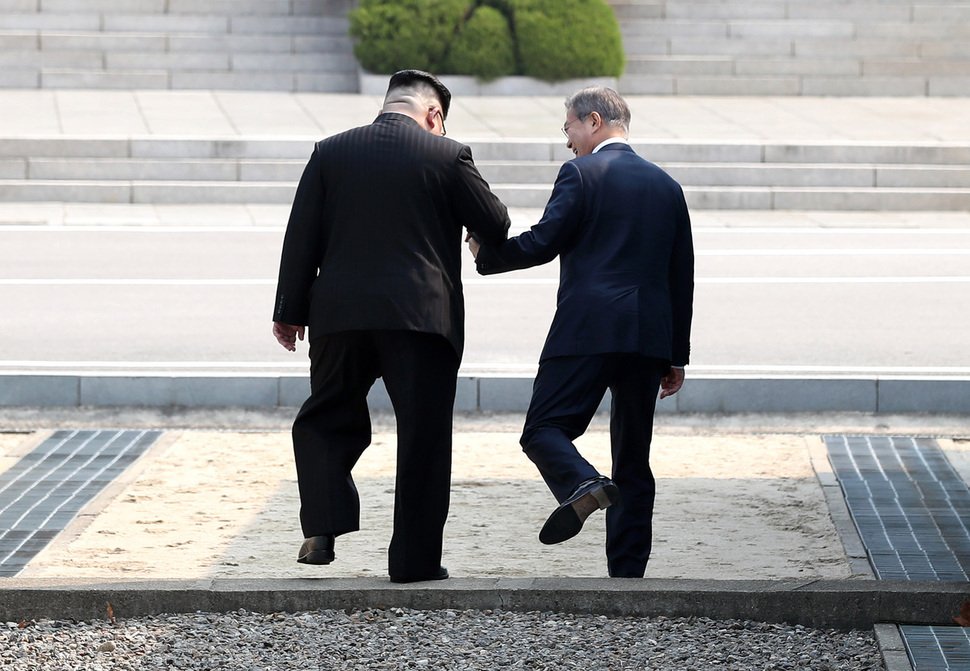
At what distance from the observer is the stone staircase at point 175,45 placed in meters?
20.5

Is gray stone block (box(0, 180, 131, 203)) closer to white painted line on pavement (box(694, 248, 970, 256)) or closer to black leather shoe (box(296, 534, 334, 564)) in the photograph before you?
white painted line on pavement (box(694, 248, 970, 256))

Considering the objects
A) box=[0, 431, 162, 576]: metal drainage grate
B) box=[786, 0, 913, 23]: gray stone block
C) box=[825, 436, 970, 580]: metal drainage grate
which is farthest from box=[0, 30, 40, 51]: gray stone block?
box=[825, 436, 970, 580]: metal drainage grate

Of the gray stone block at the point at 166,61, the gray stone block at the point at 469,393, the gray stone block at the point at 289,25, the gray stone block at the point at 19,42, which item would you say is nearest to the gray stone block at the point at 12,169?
the gray stone block at the point at 166,61

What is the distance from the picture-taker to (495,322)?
1002cm

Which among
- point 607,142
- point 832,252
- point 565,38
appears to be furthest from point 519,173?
point 607,142

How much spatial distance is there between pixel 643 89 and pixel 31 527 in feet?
53.5

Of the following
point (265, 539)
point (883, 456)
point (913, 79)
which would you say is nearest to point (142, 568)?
point (265, 539)

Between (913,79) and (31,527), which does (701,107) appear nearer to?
(913,79)

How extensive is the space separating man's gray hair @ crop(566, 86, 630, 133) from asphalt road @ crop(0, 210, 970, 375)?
138 inches

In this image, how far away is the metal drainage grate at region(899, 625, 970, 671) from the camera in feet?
13.5

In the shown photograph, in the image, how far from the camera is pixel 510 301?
10.8m

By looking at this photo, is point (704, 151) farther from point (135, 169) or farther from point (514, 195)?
point (135, 169)

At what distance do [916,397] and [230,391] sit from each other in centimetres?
354

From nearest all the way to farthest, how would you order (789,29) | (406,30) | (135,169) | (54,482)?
(54,482), (135,169), (406,30), (789,29)
